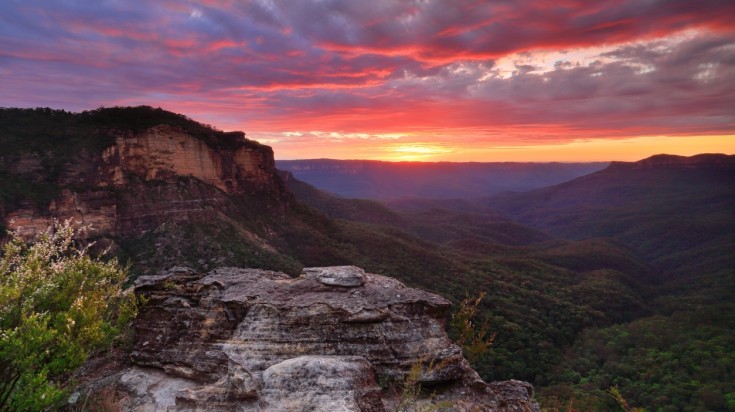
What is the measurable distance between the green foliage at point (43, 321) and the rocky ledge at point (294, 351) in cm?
195

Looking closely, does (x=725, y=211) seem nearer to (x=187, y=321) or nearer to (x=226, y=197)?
(x=226, y=197)

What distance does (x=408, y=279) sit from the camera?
5328cm

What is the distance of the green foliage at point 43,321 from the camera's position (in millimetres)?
7820

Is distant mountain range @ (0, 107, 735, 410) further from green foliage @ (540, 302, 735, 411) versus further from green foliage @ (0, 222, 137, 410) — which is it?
green foliage @ (0, 222, 137, 410)

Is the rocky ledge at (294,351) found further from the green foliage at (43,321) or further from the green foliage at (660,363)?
the green foliage at (660,363)

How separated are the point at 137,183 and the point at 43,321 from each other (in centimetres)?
5132

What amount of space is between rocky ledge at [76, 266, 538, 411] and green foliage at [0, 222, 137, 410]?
6.40ft

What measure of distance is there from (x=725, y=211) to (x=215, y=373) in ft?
596

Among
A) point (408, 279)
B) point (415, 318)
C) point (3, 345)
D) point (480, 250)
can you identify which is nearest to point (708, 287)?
point (480, 250)

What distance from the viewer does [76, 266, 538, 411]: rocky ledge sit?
32.7 feet

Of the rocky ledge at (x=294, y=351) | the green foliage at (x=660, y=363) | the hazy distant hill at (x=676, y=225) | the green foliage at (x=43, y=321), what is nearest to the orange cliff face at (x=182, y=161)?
the rocky ledge at (x=294, y=351)

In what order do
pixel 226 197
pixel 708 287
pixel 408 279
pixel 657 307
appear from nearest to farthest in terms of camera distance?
1. pixel 408 279
2. pixel 226 197
3. pixel 657 307
4. pixel 708 287

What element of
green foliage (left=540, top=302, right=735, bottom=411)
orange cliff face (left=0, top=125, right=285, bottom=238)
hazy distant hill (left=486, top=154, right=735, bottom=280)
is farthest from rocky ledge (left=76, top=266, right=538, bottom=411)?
hazy distant hill (left=486, top=154, right=735, bottom=280)

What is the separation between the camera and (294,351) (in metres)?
11.4
